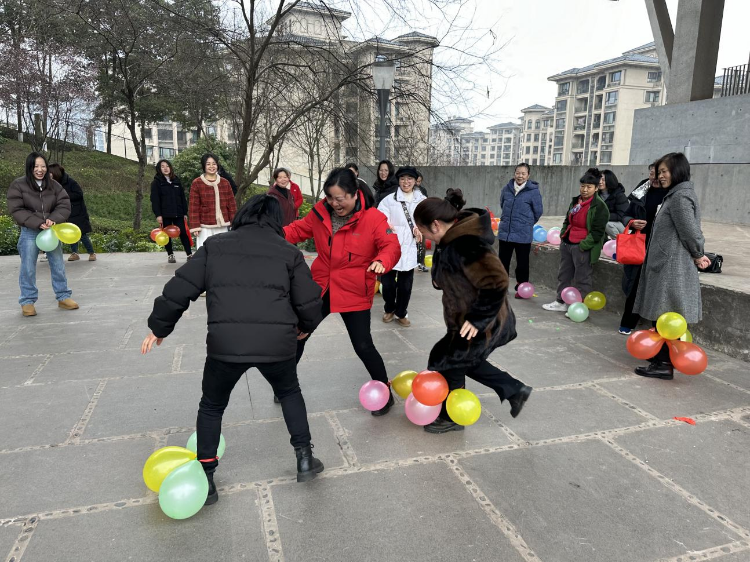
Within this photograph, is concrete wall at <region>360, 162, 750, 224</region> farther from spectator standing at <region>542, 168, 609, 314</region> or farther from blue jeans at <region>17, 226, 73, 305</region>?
blue jeans at <region>17, 226, 73, 305</region>

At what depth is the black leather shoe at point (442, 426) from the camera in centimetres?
352

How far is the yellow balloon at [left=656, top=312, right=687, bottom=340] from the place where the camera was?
4273 mm

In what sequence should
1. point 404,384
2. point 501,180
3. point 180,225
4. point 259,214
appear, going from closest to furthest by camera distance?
point 259,214 < point 404,384 < point 180,225 < point 501,180

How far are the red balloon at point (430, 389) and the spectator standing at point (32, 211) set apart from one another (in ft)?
16.9

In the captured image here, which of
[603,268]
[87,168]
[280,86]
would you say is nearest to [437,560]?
[603,268]

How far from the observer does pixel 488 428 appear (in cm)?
359

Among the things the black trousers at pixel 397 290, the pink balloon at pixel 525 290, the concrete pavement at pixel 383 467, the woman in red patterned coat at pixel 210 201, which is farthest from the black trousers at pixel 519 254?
the woman in red patterned coat at pixel 210 201

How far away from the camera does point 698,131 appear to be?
1163cm

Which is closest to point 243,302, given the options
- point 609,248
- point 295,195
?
point 609,248

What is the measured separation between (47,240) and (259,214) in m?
4.77

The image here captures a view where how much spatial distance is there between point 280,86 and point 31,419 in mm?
10405

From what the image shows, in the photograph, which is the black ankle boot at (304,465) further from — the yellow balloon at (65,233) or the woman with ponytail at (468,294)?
the yellow balloon at (65,233)

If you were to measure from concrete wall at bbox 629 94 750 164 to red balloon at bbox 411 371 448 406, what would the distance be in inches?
415

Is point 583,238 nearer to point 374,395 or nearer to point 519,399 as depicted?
point 519,399
